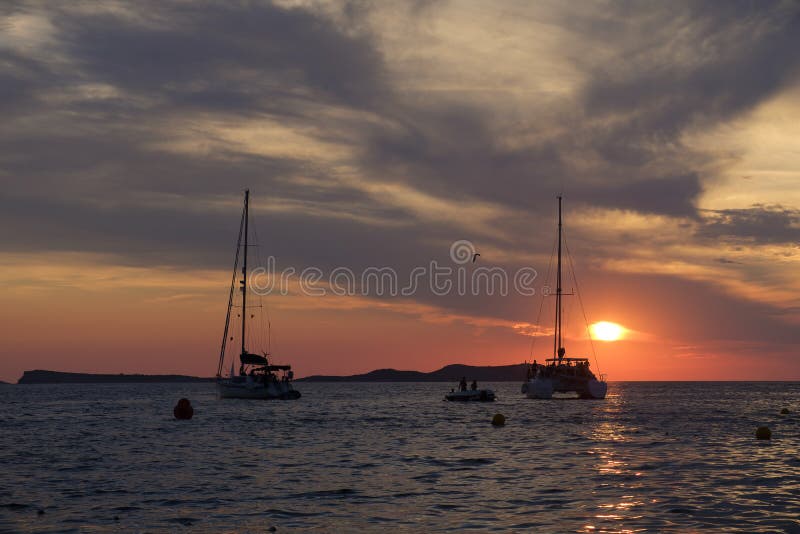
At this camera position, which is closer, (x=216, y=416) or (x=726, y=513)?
(x=726, y=513)

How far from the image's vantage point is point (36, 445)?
48938 mm

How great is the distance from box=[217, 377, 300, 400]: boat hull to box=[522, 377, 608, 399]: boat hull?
33.4m

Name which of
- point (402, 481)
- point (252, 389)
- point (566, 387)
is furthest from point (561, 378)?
point (402, 481)

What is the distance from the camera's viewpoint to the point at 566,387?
10894cm

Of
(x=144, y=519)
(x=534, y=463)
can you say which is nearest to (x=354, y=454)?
(x=534, y=463)

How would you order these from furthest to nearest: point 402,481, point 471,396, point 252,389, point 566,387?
1. point 471,396
2. point 566,387
3. point 252,389
4. point 402,481

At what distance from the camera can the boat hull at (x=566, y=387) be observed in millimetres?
109125

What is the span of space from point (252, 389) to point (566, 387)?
137 feet

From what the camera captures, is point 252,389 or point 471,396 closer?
point 252,389

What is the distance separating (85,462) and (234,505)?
644 inches

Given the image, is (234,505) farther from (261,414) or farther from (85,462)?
(261,414)

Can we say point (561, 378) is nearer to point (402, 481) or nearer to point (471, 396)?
point (471, 396)

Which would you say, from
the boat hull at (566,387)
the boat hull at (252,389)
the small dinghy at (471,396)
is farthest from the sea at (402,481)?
the small dinghy at (471,396)

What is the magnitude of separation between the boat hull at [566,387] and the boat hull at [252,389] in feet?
109
